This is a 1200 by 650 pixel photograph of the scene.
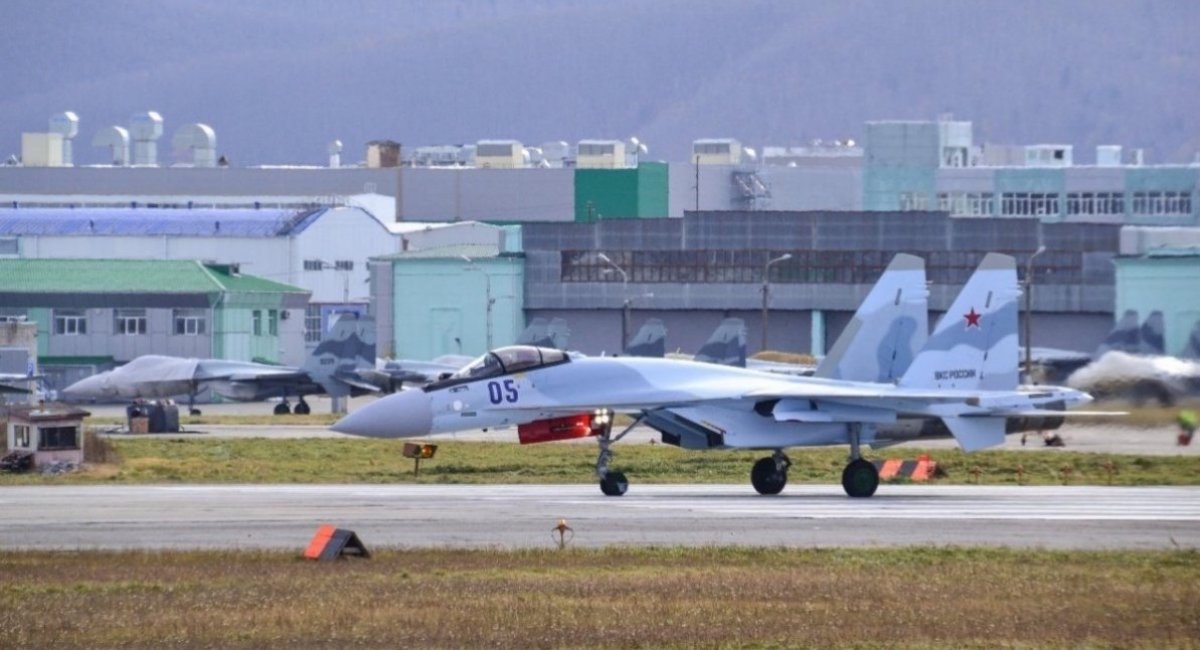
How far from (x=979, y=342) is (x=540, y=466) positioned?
31.3 feet

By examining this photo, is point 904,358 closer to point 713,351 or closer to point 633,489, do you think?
point 633,489

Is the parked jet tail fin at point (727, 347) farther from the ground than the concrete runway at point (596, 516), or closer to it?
farther from the ground

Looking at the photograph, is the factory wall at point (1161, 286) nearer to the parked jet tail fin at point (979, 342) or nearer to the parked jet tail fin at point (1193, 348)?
the parked jet tail fin at point (1193, 348)

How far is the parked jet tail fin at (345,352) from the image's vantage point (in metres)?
66.5

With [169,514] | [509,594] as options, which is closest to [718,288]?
[169,514]

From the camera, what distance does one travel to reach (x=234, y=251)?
103188 millimetres

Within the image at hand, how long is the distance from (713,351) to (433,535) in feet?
125

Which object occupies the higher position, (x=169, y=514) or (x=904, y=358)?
(x=904, y=358)

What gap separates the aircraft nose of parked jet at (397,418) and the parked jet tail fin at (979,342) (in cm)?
770

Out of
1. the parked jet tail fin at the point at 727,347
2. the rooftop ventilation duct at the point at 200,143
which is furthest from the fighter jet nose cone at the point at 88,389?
the rooftop ventilation duct at the point at 200,143

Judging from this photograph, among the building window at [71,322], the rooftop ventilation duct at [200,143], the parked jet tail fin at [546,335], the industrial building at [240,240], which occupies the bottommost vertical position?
the parked jet tail fin at [546,335]

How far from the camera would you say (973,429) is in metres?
31.7

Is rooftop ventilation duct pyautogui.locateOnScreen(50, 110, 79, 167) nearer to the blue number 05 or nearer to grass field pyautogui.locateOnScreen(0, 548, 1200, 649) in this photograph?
the blue number 05


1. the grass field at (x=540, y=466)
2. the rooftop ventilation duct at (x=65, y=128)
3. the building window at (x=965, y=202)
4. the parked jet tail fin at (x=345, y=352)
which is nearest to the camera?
the grass field at (x=540, y=466)
